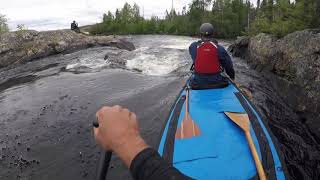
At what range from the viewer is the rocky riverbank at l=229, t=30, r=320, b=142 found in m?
8.70

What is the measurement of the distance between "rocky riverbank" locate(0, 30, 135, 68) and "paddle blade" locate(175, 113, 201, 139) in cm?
1557

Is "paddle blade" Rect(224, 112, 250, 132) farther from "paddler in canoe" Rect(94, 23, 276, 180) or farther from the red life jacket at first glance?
"paddler in canoe" Rect(94, 23, 276, 180)

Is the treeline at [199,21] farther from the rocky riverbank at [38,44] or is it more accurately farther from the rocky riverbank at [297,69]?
the rocky riverbank at [297,69]

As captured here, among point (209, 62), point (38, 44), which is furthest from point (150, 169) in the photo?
point (38, 44)

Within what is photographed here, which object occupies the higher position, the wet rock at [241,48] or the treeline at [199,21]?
the treeline at [199,21]

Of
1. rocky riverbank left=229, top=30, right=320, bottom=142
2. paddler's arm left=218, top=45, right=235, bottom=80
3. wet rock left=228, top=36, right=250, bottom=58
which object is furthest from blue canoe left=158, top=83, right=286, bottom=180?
wet rock left=228, top=36, right=250, bottom=58

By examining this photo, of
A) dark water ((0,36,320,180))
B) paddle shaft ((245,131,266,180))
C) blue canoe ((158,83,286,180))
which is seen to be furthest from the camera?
dark water ((0,36,320,180))

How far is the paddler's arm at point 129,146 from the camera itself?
5.29 feet

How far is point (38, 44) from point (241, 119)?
1708 cm

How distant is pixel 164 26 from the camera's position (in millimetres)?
54219

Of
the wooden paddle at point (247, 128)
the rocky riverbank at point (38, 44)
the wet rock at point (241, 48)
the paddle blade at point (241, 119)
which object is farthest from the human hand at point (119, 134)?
the rocky riverbank at point (38, 44)

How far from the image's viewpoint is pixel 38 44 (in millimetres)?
20359

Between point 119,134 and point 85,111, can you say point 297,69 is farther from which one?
point 119,134

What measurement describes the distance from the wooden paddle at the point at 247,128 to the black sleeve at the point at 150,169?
8.65ft
